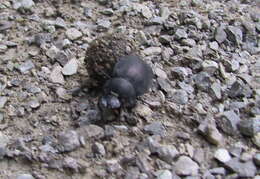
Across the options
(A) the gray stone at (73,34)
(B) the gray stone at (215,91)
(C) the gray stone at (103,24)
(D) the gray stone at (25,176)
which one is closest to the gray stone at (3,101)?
(D) the gray stone at (25,176)

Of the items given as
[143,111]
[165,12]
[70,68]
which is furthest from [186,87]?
[165,12]

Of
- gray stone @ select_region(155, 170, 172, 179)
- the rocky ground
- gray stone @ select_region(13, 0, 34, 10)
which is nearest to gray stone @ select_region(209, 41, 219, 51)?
the rocky ground

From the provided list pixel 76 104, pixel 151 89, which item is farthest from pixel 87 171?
pixel 151 89

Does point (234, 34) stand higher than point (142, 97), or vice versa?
point (234, 34)

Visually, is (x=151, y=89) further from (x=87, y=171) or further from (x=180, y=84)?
(x=87, y=171)

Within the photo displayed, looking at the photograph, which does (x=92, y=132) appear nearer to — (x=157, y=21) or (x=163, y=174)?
(x=163, y=174)

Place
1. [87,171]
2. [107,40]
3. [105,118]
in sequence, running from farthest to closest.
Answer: [107,40] → [105,118] → [87,171]

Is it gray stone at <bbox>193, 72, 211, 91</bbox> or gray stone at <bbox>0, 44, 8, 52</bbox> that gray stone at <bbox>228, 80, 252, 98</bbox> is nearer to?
gray stone at <bbox>193, 72, 211, 91</bbox>
